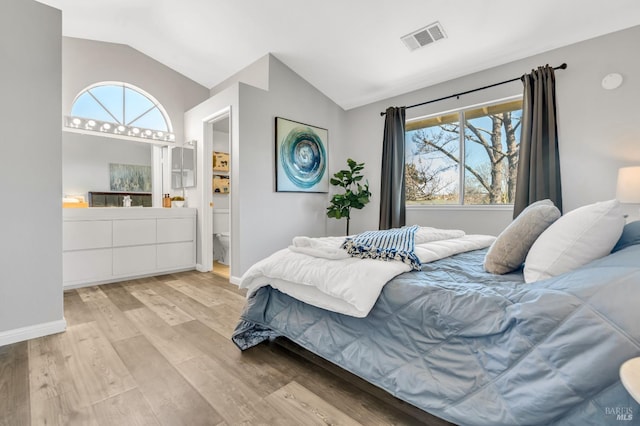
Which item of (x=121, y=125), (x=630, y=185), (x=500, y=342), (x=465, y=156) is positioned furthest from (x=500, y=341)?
(x=121, y=125)

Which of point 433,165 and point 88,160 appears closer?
point 88,160

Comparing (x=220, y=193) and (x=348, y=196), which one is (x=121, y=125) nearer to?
(x=220, y=193)

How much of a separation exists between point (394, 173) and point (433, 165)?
20.1 inches

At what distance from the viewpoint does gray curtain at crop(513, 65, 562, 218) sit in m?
2.79

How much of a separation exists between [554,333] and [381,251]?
758mm

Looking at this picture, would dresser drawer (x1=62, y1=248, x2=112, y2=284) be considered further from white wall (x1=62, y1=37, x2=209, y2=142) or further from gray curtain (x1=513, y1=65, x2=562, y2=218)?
gray curtain (x1=513, y1=65, x2=562, y2=218)

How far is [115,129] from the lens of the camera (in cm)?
391

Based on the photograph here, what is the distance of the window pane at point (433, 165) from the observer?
371cm

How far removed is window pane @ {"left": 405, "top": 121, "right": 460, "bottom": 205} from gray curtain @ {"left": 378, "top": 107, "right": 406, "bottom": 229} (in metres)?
0.22

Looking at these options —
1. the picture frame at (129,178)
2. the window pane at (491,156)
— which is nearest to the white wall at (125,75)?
the picture frame at (129,178)

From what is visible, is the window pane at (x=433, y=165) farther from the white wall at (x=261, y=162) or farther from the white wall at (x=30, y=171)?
the white wall at (x=30, y=171)

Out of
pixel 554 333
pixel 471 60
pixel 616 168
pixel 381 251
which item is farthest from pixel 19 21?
pixel 616 168

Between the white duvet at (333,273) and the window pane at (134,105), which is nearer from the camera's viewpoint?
the white duvet at (333,273)

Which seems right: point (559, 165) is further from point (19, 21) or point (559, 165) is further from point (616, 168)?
point (19, 21)
